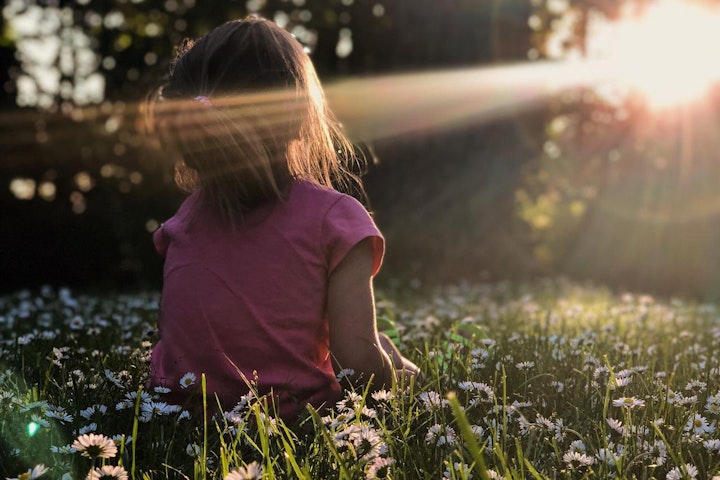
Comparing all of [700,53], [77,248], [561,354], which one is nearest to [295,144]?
[561,354]

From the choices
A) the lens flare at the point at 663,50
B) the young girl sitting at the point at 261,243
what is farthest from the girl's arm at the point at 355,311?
the lens flare at the point at 663,50

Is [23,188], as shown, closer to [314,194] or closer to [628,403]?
[314,194]

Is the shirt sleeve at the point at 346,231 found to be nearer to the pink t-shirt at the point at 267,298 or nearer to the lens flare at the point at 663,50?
the pink t-shirt at the point at 267,298

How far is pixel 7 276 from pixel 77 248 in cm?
101

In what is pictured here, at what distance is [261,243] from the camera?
94.3 inches

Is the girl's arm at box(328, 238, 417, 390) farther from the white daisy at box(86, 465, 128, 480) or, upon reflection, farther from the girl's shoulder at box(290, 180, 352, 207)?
the white daisy at box(86, 465, 128, 480)

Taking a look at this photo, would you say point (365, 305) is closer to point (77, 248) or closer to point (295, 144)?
point (295, 144)

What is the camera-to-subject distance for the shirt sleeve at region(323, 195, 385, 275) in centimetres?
230

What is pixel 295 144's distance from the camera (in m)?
2.45

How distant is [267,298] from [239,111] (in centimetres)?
59

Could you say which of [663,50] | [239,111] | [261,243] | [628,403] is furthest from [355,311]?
[663,50]

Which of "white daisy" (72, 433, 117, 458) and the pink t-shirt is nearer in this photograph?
"white daisy" (72, 433, 117, 458)

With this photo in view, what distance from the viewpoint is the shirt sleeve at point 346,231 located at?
7.54ft

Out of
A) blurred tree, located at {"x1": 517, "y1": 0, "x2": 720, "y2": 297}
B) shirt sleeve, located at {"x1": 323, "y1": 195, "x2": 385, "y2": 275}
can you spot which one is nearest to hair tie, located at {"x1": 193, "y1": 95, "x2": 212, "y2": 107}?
shirt sleeve, located at {"x1": 323, "y1": 195, "x2": 385, "y2": 275}
